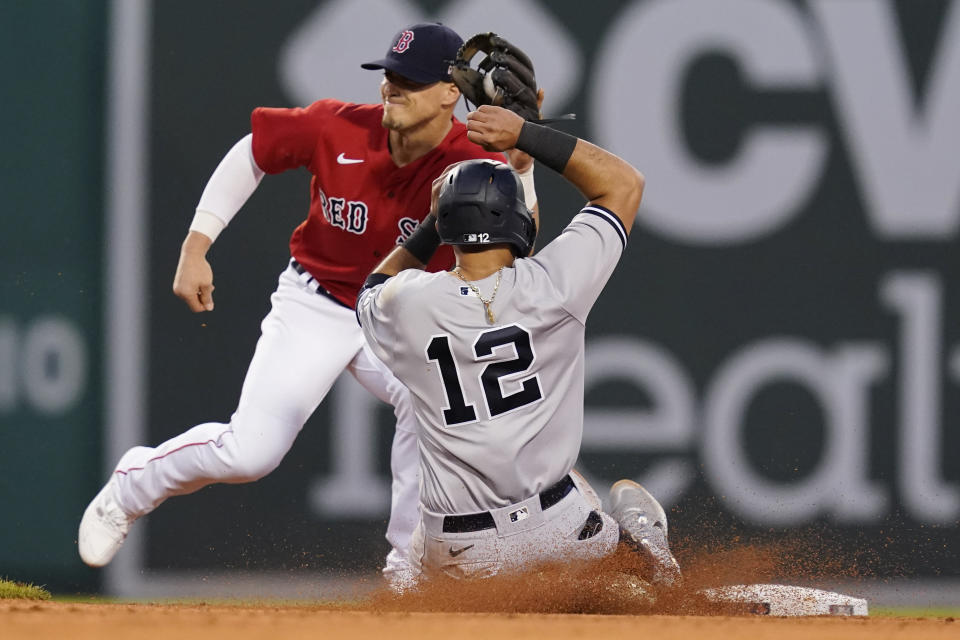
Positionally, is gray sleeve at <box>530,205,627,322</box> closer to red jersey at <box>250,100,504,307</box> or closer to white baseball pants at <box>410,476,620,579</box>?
white baseball pants at <box>410,476,620,579</box>

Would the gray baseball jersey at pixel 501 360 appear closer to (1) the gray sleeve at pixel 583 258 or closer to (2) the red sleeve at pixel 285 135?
(1) the gray sleeve at pixel 583 258

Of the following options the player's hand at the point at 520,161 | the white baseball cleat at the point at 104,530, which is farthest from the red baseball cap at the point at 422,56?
the white baseball cleat at the point at 104,530

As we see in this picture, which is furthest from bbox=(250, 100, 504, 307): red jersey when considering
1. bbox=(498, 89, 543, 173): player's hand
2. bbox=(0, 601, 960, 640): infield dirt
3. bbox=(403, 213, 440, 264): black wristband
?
bbox=(0, 601, 960, 640): infield dirt

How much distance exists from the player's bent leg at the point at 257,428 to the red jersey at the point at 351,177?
147 mm

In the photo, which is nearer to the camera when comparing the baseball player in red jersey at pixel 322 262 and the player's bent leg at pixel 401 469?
the baseball player in red jersey at pixel 322 262

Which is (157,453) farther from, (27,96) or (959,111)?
(959,111)

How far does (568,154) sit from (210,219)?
1558 millimetres

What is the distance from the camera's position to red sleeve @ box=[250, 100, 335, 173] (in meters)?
4.24

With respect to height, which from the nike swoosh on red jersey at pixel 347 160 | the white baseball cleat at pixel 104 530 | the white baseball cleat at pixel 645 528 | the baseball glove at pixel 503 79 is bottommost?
the white baseball cleat at pixel 104 530

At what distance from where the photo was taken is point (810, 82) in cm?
540

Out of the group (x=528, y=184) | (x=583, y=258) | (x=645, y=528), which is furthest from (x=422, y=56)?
(x=645, y=528)

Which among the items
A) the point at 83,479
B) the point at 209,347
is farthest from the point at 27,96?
the point at 83,479

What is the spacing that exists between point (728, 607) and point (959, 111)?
3109 millimetres

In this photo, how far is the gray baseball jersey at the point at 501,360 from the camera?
3082 millimetres
